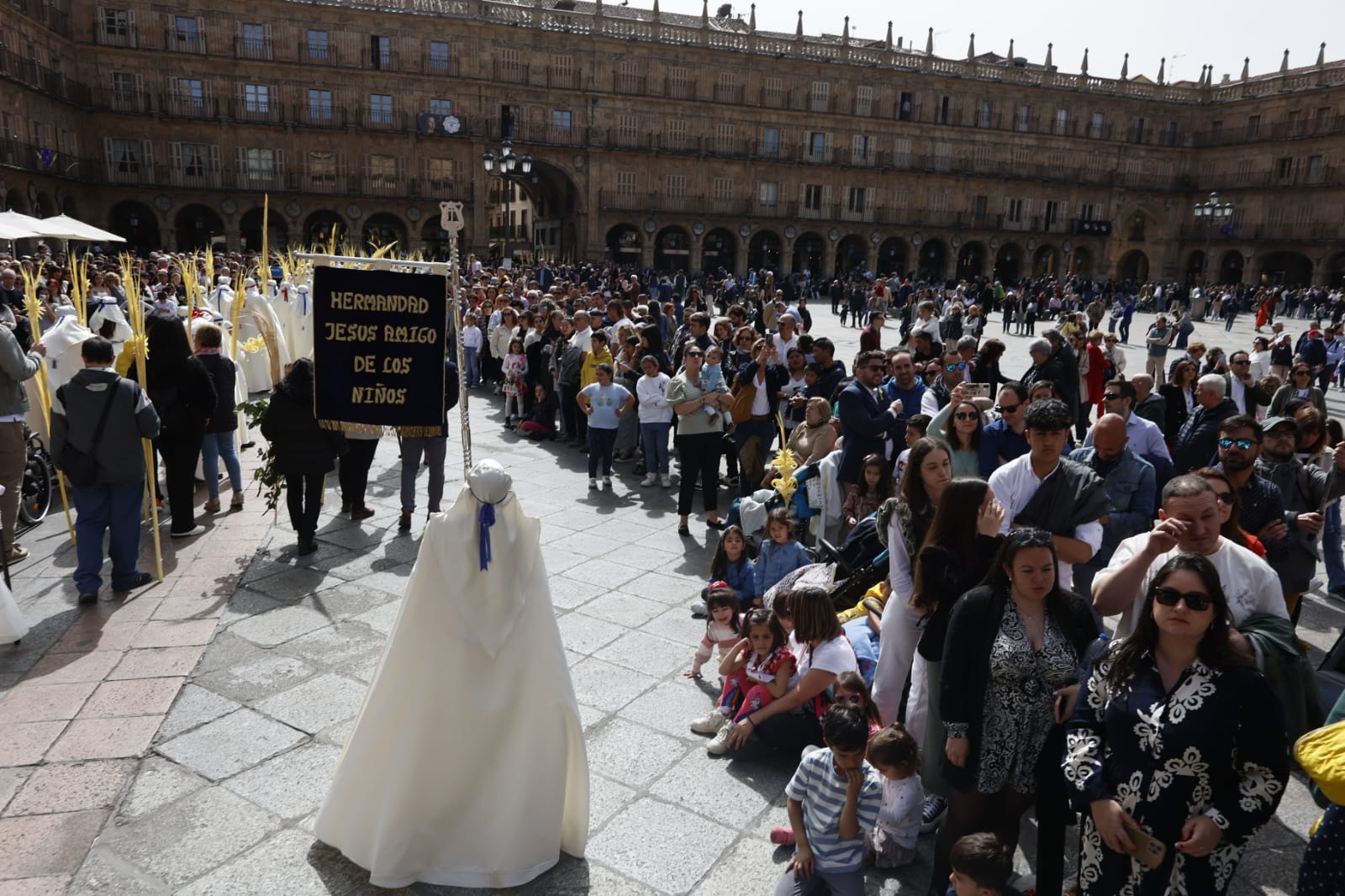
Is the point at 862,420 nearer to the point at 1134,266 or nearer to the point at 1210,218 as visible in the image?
the point at 1210,218

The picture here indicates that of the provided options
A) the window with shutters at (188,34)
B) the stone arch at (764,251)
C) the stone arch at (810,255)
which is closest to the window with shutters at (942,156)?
the stone arch at (810,255)

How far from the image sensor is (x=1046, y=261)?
4178 centimetres

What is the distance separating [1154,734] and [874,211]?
3800 cm

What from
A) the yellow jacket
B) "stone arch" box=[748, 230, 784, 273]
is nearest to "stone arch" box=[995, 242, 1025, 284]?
"stone arch" box=[748, 230, 784, 273]

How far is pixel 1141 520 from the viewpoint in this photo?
12.6ft

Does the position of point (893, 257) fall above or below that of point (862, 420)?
above

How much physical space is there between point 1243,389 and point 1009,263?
37163 mm

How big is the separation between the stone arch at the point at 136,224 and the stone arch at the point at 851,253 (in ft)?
Result: 88.6

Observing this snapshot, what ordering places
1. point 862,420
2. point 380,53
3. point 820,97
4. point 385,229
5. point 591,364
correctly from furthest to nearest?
point 820,97, point 385,229, point 380,53, point 591,364, point 862,420

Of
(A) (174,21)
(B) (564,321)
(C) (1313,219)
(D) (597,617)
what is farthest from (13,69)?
(C) (1313,219)

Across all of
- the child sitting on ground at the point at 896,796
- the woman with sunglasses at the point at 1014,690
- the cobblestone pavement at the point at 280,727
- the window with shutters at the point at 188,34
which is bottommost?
the cobblestone pavement at the point at 280,727

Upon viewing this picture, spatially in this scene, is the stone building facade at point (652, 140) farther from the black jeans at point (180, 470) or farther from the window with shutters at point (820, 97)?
the black jeans at point (180, 470)

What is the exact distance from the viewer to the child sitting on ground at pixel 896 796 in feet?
9.89

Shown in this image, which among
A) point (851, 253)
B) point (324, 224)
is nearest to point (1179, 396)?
point (324, 224)
